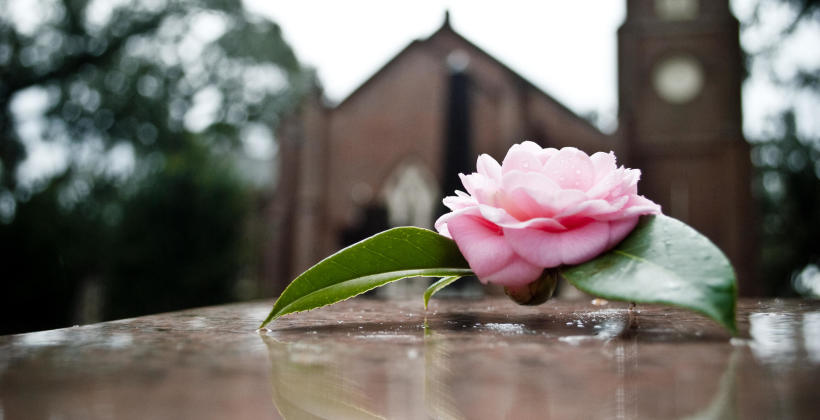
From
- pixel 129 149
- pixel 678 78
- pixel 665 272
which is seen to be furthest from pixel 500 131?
pixel 665 272

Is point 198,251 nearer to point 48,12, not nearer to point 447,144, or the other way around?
point 48,12

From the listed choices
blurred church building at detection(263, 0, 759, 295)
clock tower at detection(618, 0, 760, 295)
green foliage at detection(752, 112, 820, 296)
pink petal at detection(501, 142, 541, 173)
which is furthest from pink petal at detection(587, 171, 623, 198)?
green foliage at detection(752, 112, 820, 296)

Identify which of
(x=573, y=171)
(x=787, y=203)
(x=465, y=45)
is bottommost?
(x=573, y=171)

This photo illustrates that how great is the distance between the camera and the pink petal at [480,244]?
35.9 inches

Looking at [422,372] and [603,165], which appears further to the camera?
[603,165]

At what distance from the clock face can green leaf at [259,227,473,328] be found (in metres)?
19.0

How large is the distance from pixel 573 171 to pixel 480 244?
19cm

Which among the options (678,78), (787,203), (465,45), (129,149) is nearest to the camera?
(129,149)

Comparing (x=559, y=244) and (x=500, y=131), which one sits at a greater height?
(x=500, y=131)

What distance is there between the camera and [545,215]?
3.01 ft

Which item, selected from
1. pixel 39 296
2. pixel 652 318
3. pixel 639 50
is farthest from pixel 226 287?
pixel 639 50

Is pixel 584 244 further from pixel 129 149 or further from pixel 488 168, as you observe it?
pixel 129 149

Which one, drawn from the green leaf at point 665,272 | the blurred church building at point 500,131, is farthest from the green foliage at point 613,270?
the blurred church building at point 500,131

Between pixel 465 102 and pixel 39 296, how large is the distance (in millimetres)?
13389
